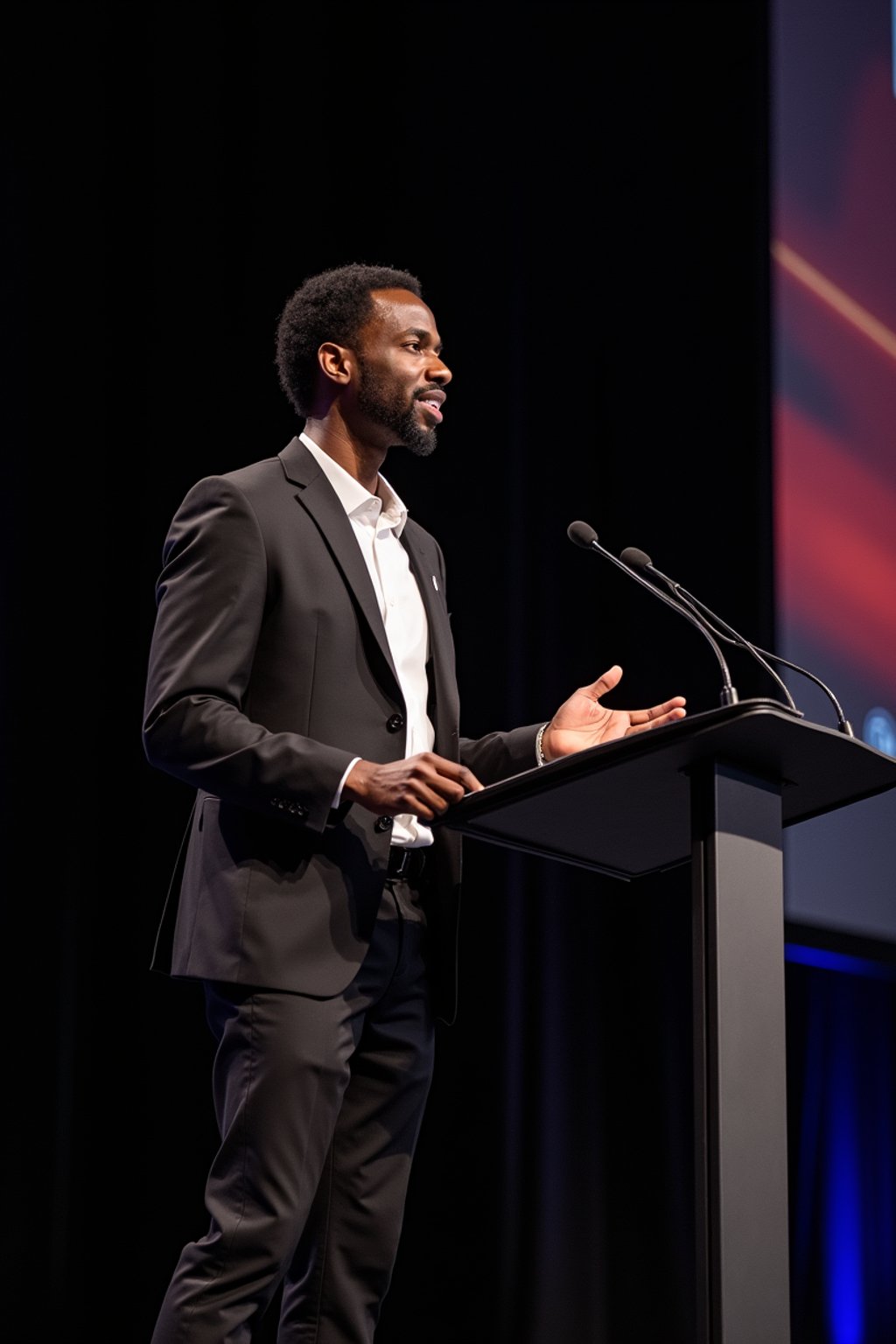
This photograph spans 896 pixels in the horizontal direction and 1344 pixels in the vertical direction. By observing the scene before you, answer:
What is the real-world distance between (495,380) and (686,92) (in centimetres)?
90

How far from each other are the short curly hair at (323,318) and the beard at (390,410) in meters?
0.10

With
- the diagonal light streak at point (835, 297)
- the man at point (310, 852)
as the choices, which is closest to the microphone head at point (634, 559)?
the man at point (310, 852)

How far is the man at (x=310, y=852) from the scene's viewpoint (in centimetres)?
169

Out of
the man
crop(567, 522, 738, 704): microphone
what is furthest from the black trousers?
crop(567, 522, 738, 704): microphone

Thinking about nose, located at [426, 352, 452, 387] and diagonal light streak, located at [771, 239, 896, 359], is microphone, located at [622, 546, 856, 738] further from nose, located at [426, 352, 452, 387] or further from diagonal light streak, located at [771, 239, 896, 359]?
diagonal light streak, located at [771, 239, 896, 359]

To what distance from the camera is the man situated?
A: 169 cm

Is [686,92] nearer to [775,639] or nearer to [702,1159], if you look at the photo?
[775,639]

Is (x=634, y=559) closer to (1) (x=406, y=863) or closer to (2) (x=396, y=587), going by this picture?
(2) (x=396, y=587)

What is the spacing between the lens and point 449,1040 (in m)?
3.28

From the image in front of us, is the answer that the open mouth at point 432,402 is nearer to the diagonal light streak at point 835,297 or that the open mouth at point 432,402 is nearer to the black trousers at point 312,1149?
the black trousers at point 312,1149

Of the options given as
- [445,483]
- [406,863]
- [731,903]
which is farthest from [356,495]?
[445,483]

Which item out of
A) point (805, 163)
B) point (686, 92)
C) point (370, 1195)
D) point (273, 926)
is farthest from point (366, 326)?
point (686, 92)

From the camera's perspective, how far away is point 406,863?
1918 millimetres

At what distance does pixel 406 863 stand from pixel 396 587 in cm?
39
